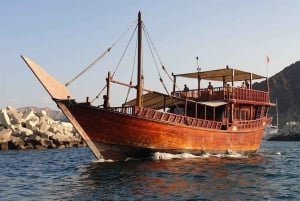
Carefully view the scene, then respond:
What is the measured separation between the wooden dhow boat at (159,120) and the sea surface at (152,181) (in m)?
A: 1.01

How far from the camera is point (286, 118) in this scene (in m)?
147

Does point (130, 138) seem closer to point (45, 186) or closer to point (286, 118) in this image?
point (45, 186)

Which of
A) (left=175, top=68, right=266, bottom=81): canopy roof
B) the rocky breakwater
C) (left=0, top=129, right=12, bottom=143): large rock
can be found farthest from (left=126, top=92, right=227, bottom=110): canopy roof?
(left=0, top=129, right=12, bottom=143): large rock

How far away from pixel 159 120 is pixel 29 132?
21.9m

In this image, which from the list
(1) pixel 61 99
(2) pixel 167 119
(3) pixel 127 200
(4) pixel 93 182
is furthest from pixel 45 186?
(2) pixel 167 119

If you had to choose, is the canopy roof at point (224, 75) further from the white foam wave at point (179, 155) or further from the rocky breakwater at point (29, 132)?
the rocky breakwater at point (29, 132)

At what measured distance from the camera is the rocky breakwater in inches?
1497

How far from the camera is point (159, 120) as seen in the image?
70.2 ft

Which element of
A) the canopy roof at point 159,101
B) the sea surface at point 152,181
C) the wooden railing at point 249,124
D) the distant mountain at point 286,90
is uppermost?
the distant mountain at point 286,90

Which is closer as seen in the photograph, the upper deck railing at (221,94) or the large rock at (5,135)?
the upper deck railing at (221,94)

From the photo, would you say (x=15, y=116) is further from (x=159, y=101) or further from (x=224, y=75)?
(x=224, y=75)

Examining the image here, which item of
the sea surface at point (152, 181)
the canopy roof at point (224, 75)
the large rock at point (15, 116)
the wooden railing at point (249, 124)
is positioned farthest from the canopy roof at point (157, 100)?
the large rock at point (15, 116)

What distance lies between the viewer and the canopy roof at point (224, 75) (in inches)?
1074

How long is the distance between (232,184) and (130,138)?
7.27 m
